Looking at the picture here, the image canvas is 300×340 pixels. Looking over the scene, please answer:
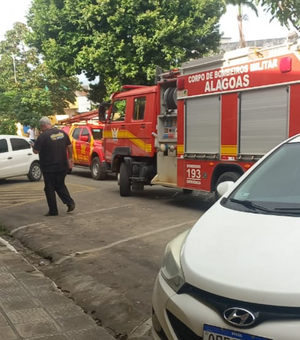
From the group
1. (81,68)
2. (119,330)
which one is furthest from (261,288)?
(81,68)

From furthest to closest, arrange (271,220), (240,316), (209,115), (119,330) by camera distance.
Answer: (209,115) < (119,330) < (271,220) < (240,316)

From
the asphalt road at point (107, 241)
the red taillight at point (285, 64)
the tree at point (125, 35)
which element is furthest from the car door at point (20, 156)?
the red taillight at point (285, 64)

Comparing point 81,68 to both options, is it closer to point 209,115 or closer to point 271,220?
point 209,115

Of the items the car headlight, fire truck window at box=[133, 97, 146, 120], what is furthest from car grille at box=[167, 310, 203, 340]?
fire truck window at box=[133, 97, 146, 120]

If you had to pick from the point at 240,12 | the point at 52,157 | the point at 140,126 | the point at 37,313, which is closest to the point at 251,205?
the point at 37,313

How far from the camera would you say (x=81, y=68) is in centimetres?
1897

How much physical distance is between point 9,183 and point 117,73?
7.06m

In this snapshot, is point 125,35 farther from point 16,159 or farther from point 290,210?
point 290,210

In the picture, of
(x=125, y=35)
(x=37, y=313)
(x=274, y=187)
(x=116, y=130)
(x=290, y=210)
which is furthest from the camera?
(x=125, y=35)

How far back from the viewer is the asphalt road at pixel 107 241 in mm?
4305

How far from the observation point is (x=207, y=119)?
8.17m

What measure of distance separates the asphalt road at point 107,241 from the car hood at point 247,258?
4.33 ft

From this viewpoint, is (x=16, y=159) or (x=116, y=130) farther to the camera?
(x=16, y=159)

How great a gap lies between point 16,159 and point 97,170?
2.59 metres
